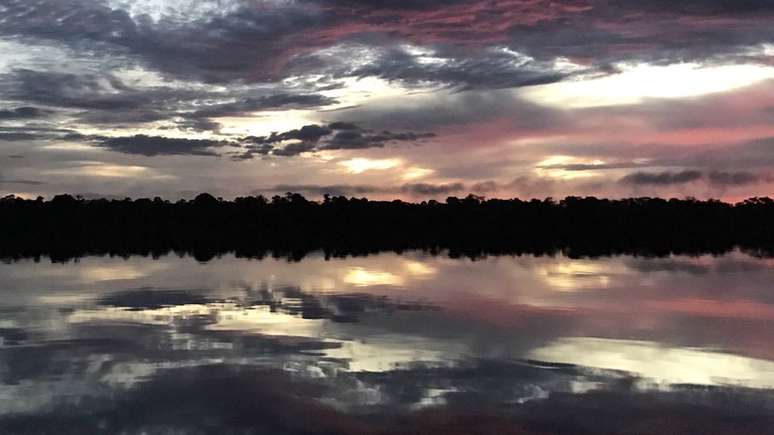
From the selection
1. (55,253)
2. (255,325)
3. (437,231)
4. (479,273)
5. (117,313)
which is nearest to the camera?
(255,325)

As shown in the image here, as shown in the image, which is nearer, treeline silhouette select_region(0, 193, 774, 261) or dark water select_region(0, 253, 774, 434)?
dark water select_region(0, 253, 774, 434)

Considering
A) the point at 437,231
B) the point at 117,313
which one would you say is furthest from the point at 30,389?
the point at 437,231

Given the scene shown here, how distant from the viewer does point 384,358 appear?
19.9m

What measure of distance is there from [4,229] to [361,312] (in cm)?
10211

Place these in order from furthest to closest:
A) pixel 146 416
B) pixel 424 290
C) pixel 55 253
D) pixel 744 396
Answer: pixel 55 253, pixel 424 290, pixel 744 396, pixel 146 416

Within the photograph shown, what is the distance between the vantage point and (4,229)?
118 metres

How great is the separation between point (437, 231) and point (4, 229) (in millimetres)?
64633

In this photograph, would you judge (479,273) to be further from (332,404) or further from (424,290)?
(332,404)

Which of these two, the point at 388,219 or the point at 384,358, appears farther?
the point at 388,219

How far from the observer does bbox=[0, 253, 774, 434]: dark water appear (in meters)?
14.4

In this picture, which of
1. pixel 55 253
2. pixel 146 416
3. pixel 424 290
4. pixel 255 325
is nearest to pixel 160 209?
pixel 55 253

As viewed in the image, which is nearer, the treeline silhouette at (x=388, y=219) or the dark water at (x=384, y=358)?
the dark water at (x=384, y=358)

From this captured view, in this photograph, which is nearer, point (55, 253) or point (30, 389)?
point (30, 389)

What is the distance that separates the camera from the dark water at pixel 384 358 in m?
14.4
